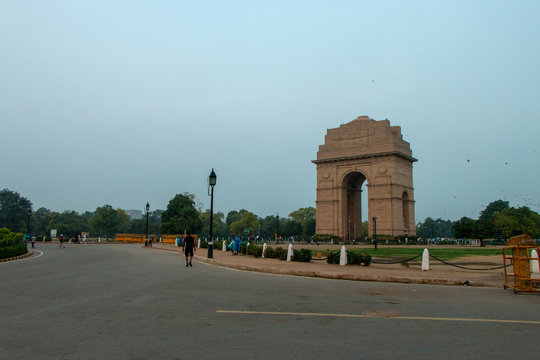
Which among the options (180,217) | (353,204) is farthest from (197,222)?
(353,204)

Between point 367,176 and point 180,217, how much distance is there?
127ft

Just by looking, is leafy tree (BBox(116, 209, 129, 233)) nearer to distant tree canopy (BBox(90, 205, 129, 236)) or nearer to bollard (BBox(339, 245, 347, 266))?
distant tree canopy (BBox(90, 205, 129, 236))

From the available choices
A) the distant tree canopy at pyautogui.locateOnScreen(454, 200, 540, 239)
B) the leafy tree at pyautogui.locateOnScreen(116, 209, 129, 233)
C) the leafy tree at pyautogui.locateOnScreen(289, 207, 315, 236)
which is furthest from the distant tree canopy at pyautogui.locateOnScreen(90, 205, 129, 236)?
the distant tree canopy at pyautogui.locateOnScreen(454, 200, 540, 239)

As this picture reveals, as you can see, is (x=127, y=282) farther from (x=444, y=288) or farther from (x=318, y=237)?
(x=318, y=237)

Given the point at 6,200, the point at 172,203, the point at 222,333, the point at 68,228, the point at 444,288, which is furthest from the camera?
the point at 68,228

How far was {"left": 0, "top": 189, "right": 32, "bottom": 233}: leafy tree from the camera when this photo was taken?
99.8 m

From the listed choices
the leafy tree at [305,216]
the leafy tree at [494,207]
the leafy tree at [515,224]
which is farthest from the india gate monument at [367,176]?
the leafy tree at [494,207]

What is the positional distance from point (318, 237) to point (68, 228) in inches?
3615

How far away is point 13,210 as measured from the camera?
10262 centimetres

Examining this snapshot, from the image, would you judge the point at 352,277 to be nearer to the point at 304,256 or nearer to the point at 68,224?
the point at 304,256

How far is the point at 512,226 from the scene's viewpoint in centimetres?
5562

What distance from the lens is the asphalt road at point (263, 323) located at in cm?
448

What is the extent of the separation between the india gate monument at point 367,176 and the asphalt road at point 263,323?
1719 inches

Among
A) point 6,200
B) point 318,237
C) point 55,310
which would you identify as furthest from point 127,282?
point 6,200
